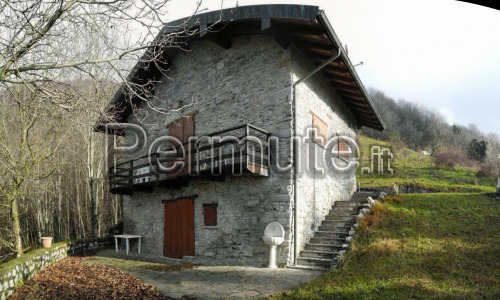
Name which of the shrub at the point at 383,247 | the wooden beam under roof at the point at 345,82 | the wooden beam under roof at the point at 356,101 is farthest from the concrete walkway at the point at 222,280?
the wooden beam under roof at the point at 356,101

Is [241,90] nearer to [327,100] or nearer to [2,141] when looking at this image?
[327,100]

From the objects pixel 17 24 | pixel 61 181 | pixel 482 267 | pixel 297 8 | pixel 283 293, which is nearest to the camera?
pixel 17 24

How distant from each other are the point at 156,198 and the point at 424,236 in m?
8.39

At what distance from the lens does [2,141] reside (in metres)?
11.4

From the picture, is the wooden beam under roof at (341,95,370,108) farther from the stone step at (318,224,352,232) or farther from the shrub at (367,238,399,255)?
the shrub at (367,238,399,255)

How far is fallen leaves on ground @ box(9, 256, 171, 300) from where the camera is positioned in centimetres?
604

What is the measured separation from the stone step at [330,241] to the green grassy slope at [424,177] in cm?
1006

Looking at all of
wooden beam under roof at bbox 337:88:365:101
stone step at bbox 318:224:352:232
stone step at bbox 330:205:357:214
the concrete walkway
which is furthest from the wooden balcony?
wooden beam under roof at bbox 337:88:365:101

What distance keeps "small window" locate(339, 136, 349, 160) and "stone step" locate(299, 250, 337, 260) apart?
4616 millimetres

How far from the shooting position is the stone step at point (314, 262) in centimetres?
777

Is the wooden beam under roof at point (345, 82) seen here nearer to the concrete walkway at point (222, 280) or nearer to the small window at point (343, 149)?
the small window at point (343, 149)

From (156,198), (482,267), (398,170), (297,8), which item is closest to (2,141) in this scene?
(156,198)

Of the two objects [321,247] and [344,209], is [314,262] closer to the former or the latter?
[321,247]

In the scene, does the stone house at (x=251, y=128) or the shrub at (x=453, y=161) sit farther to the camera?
the shrub at (x=453, y=161)
